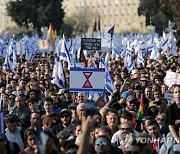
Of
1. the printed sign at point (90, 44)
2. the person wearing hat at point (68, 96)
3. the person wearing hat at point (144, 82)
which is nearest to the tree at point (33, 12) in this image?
the printed sign at point (90, 44)

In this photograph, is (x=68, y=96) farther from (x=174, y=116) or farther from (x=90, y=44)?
(x=90, y=44)

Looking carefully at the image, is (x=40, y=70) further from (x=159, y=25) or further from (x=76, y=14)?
(x=76, y=14)

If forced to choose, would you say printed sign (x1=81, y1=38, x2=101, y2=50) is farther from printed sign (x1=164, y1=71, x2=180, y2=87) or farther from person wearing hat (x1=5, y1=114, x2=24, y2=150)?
person wearing hat (x1=5, y1=114, x2=24, y2=150)

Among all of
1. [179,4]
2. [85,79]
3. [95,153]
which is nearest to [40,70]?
[85,79]

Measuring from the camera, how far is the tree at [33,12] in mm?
82438

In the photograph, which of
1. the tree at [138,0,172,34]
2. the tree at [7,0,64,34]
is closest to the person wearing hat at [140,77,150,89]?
the tree at [138,0,172,34]

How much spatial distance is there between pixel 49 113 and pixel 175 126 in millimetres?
2763

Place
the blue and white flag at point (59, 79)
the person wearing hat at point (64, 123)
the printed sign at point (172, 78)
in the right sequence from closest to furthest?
the person wearing hat at point (64, 123) → the printed sign at point (172, 78) → the blue and white flag at point (59, 79)

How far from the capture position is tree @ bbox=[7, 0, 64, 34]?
82.4 metres

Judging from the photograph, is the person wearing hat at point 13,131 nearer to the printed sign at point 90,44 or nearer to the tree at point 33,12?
the printed sign at point 90,44

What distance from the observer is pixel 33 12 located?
83062mm

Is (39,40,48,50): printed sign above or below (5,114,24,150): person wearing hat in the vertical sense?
below

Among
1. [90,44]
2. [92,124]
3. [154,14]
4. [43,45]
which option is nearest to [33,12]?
[154,14]

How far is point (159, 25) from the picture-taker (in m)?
81.6
